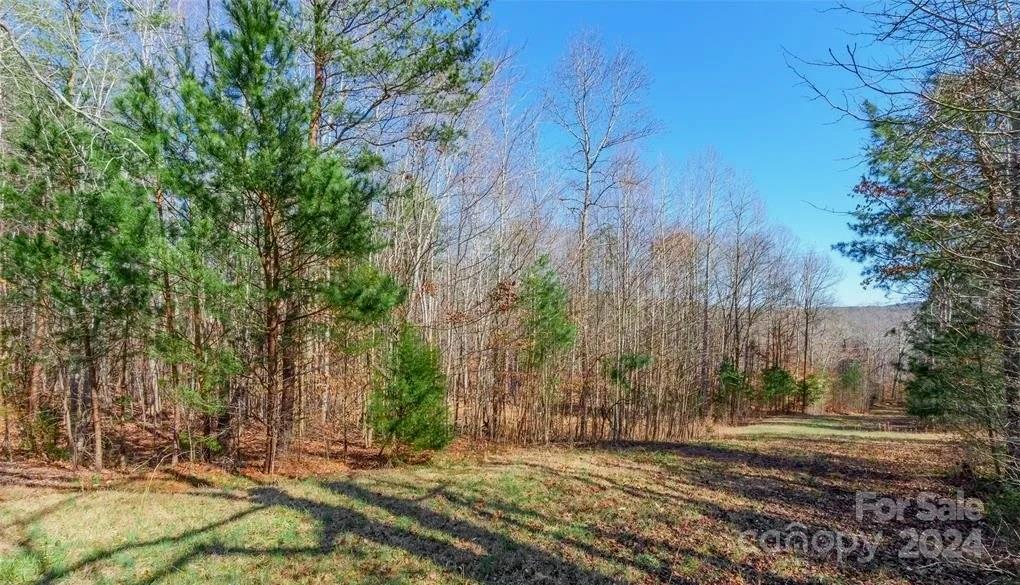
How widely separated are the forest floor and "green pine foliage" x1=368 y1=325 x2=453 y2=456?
0.64m

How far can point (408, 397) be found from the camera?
720 centimetres

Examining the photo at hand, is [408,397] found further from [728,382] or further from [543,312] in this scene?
[728,382]

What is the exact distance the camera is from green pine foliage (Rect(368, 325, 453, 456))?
7.25 metres

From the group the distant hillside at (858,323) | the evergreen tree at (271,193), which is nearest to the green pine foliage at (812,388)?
the distant hillside at (858,323)

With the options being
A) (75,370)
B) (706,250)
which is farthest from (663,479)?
(706,250)

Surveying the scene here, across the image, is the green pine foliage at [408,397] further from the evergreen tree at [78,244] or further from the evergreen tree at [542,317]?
the evergreen tree at [542,317]

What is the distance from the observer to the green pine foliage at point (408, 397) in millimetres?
7250

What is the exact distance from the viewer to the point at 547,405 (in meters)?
11.6

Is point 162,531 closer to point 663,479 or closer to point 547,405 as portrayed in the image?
point 663,479

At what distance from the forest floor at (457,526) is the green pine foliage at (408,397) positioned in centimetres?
64

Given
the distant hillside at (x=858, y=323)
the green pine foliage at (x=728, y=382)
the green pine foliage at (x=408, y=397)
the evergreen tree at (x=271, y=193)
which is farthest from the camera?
the distant hillside at (x=858, y=323)

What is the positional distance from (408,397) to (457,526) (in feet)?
9.64

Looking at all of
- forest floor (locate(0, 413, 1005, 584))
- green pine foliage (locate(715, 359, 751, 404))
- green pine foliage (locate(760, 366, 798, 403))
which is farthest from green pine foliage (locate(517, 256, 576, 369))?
green pine foliage (locate(760, 366, 798, 403))

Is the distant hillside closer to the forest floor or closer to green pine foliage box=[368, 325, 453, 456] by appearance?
the forest floor
